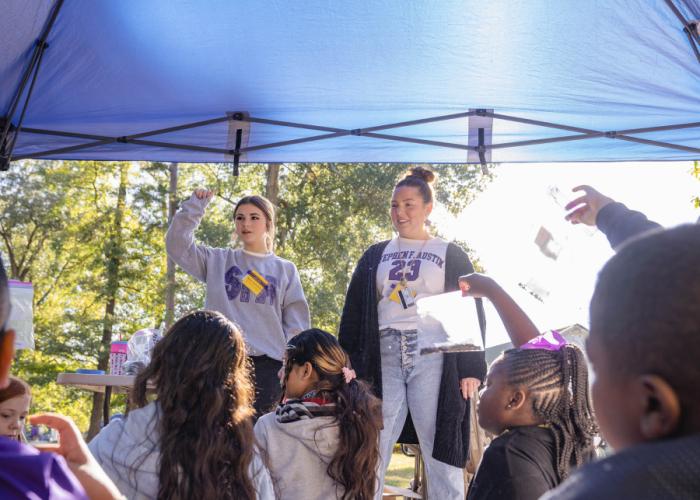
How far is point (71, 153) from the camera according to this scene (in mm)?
5203

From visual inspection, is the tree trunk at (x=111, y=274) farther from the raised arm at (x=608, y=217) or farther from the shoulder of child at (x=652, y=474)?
the shoulder of child at (x=652, y=474)

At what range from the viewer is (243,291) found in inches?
176

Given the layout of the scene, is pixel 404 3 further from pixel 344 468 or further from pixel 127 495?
pixel 127 495

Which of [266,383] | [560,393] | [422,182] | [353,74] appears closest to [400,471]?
[266,383]

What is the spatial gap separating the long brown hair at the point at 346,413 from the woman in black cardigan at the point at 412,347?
81cm

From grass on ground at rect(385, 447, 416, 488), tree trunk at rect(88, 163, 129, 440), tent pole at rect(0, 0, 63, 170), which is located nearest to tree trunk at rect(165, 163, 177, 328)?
tree trunk at rect(88, 163, 129, 440)

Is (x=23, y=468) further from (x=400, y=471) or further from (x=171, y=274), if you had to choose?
(x=171, y=274)

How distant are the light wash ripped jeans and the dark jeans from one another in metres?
0.58

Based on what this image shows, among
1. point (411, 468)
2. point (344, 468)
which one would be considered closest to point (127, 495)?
point (344, 468)

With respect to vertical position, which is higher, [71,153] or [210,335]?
[71,153]

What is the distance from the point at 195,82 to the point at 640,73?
8.00 ft

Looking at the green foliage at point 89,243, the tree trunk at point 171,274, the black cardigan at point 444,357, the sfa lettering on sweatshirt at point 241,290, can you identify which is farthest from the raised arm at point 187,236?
the green foliage at point 89,243

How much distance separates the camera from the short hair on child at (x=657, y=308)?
0.75m

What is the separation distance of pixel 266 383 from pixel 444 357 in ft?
3.14
